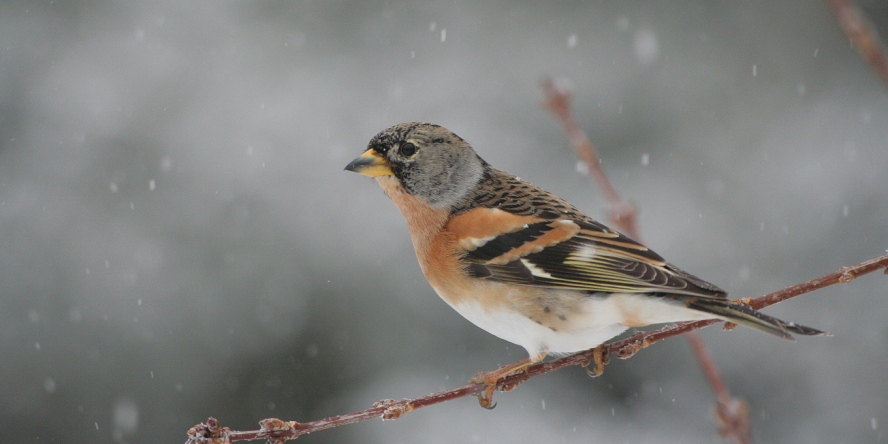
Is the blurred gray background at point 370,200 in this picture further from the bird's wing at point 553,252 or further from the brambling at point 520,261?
the bird's wing at point 553,252

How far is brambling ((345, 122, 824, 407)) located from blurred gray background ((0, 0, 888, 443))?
2142 mm

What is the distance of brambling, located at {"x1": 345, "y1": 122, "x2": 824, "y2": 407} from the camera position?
261 cm

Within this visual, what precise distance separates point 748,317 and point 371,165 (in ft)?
5.06

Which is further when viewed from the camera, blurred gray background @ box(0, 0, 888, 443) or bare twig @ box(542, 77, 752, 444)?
blurred gray background @ box(0, 0, 888, 443)

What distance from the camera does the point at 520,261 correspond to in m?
2.85

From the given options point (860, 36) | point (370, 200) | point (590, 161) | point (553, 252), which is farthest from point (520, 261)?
point (370, 200)

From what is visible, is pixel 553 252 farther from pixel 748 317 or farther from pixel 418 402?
pixel 418 402

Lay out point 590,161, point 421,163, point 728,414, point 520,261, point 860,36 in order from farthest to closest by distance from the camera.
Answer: point 421,163 < point 520,261 < point 590,161 < point 728,414 < point 860,36

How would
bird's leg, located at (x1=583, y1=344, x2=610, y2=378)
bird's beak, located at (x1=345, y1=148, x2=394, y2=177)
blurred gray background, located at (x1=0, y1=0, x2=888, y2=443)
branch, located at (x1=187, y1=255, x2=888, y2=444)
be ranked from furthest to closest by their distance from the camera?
1. blurred gray background, located at (x1=0, y1=0, x2=888, y2=443)
2. bird's beak, located at (x1=345, y1=148, x2=394, y2=177)
3. bird's leg, located at (x1=583, y1=344, x2=610, y2=378)
4. branch, located at (x1=187, y1=255, x2=888, y2=444)

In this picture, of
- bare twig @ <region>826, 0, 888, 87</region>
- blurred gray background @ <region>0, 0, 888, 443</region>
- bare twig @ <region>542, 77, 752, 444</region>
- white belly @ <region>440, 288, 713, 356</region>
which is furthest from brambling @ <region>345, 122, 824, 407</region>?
blurred gray background @ <region>0, 0, 888, 443</region>

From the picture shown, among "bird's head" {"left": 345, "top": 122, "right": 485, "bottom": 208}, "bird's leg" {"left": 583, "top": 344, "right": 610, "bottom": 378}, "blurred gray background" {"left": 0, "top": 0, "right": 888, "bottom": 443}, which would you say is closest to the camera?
"bird's leg" {"left": 583, "top": 344, "right": 610, "bottom": 378}

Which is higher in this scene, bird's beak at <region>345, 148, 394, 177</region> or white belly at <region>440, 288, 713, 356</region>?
bird's beak at <region>345, 148, 394, 177</region>

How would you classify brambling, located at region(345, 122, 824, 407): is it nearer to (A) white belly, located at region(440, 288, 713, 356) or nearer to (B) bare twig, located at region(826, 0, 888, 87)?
(A) white belly, located at region(440, 288, 713, 356)

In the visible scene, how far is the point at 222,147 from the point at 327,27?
1432 mm
